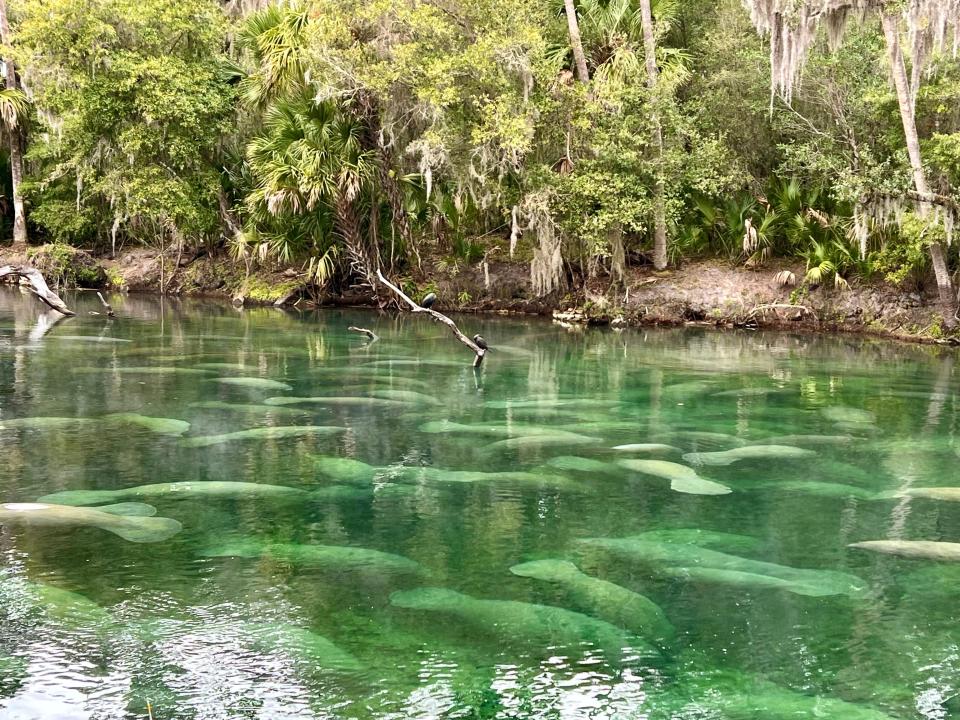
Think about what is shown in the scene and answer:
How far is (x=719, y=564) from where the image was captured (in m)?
5.83

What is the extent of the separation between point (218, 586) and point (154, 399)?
6157mm

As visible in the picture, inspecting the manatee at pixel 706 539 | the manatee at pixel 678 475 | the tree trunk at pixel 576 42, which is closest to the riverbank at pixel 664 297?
the tree trunk at pixel 576 42

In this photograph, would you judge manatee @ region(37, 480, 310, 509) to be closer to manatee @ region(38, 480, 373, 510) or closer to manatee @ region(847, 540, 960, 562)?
manatee @ region(38, 480, 373, 510)

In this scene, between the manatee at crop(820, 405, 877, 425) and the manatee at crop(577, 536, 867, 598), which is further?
the manatee at crop(820, 405, 877, 425)

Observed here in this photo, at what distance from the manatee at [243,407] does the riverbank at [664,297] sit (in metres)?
11.4

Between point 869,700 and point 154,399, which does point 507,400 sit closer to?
point 154,399

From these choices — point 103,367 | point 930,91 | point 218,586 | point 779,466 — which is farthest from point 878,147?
point 218,586

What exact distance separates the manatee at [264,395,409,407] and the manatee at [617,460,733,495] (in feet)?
11.8

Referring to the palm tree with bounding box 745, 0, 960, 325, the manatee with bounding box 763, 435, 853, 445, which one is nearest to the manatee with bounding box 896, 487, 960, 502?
the manatee with bounding box 763, 435, 853, 445

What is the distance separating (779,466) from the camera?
8367 mm

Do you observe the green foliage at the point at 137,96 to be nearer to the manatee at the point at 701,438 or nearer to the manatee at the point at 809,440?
the manatee at the point at 701,438

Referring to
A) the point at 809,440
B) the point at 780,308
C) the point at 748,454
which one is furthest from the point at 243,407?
the point at 780,308

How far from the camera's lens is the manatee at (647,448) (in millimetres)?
8852

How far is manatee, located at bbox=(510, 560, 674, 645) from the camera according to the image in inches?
194
